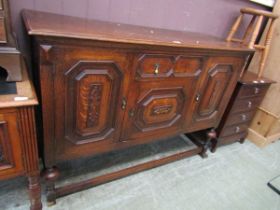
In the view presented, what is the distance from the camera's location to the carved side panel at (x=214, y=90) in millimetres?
1351

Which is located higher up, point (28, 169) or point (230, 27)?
A: point (230, 27)

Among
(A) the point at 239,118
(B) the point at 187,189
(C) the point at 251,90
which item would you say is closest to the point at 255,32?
(C) the point at 251,90

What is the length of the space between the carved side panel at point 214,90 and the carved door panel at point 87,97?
2.04ft

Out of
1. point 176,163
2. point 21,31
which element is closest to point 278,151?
point 176,163

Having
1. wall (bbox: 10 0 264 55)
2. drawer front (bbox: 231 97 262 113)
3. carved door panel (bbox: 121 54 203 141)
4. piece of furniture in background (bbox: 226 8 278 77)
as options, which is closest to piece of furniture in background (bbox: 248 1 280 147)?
piece of furniture in background (bbox: 226 8 278 77)

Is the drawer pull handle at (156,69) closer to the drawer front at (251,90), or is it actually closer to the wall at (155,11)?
the wall at (155,11)

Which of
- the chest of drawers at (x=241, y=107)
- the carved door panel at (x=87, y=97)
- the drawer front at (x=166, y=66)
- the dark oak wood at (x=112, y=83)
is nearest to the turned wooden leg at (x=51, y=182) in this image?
the dark oak wood at (x=112, y=83)

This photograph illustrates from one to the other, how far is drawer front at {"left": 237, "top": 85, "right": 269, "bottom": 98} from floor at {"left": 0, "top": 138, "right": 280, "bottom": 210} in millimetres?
578

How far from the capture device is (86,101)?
97cm

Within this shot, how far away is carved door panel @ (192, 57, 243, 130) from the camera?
1326mm

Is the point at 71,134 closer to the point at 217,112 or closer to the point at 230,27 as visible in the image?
the point at 217,112

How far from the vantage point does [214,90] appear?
1438 mm

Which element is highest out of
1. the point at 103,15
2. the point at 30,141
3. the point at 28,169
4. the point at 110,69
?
the point at 103,15

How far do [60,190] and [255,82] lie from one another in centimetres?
162
